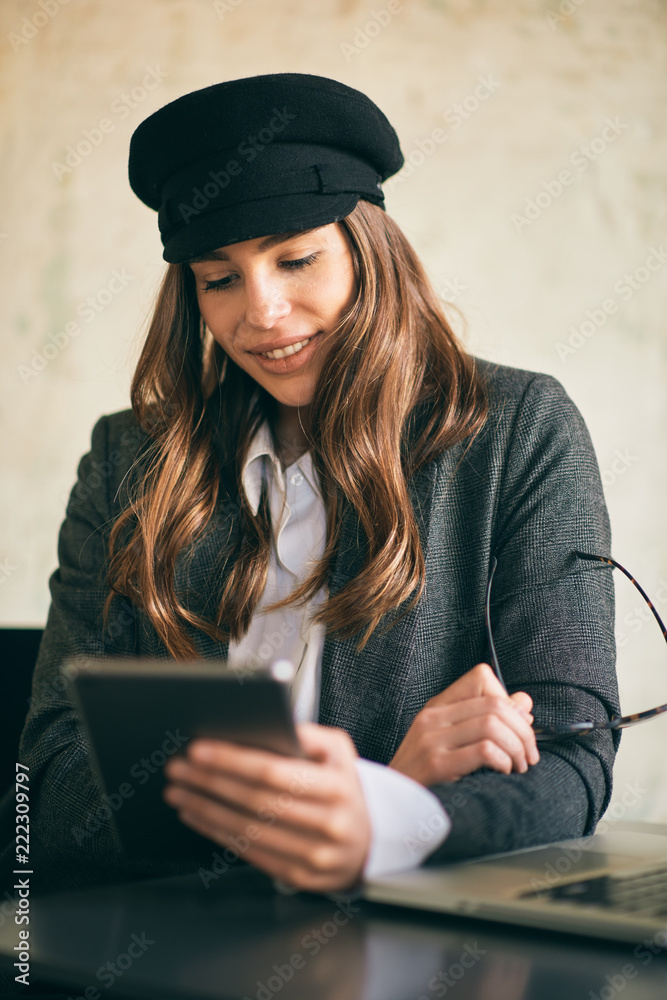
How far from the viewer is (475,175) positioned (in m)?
2.20

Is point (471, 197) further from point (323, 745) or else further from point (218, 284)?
point (323, 745)

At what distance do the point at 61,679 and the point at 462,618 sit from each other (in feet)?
1.90

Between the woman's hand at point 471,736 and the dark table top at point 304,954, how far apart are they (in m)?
0.31

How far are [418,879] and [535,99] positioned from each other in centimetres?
198

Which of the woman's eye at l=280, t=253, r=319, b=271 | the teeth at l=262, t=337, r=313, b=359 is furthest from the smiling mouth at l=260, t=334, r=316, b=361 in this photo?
the woman's eye at l=280, t=253, r=319, b=271

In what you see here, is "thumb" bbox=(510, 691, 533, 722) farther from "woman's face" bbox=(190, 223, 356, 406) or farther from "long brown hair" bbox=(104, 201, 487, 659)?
"woman's face" bbox=(190, 223, 356, 406)

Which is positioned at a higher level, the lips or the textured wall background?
the textured wall background

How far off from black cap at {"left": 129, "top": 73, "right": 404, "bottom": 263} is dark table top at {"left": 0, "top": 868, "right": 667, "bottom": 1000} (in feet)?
2.95

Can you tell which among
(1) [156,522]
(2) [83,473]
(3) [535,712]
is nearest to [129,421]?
(2) [83,473]

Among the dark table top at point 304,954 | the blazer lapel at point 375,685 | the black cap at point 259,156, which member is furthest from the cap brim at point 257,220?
the dark table top at point 304,954

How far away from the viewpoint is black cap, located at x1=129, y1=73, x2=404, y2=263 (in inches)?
49.4

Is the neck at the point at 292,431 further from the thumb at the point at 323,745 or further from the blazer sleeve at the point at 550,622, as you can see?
the thumb at the point at 323,745

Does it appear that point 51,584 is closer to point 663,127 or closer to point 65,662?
point 65,662

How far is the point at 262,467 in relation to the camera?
59.8 inches
